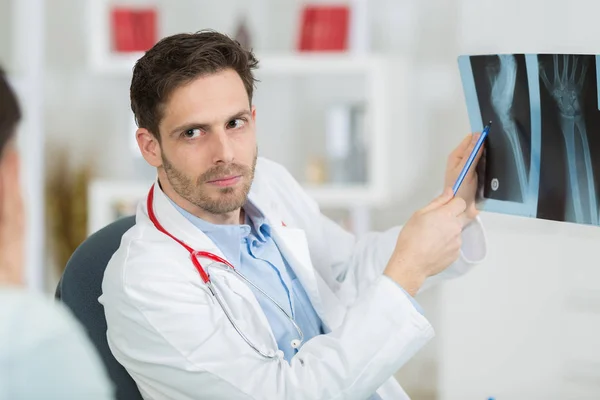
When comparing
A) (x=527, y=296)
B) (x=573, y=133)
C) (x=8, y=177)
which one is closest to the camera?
(x=8, y=177)

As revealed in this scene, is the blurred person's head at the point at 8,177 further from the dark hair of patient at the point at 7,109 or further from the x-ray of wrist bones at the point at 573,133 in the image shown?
the x-ray of wrist bones at the point at 573,133

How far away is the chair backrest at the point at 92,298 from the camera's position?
1.56 meters

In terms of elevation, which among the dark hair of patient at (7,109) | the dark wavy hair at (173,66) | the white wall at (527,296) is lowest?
the white wall at (527,296)

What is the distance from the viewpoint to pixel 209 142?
1577 millimetres

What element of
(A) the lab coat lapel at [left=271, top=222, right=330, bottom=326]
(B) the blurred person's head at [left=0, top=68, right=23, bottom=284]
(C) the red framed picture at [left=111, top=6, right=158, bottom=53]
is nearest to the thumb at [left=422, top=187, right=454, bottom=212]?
(A) the lab coat lapel at [left=271, top=222, right=330, bottom=326]

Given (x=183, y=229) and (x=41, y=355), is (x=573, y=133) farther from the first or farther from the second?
(x=41, y=355)

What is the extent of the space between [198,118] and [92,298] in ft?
1.24

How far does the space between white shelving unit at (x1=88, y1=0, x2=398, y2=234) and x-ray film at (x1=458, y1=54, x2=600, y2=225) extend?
6.07 ft

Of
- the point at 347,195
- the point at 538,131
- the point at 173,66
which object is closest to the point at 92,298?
the point at 173,66

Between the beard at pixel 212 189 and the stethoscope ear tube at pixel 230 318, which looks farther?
the beard at pixel 212 189

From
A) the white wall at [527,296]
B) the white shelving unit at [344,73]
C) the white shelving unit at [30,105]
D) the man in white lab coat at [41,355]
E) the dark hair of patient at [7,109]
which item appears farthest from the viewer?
the white shelving unit at [30,105]

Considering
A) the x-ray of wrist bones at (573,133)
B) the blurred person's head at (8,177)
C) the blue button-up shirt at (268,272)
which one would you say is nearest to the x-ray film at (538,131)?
the x-ray of wrist bones at (573,133)

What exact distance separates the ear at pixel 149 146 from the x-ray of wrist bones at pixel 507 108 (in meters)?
0.62

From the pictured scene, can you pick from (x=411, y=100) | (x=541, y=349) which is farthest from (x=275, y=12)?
(x=541, y=349)
